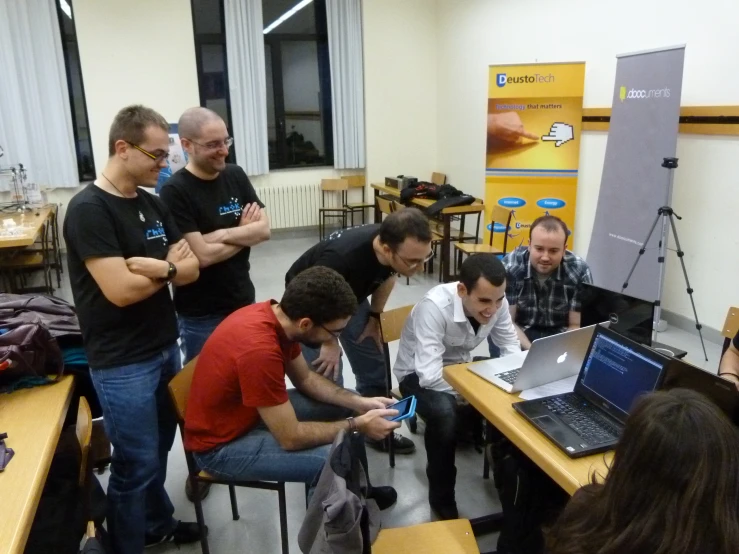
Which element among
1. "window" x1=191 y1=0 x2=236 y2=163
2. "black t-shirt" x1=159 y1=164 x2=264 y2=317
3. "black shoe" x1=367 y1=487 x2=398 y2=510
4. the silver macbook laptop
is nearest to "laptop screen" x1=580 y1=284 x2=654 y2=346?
the silver macbook laptop

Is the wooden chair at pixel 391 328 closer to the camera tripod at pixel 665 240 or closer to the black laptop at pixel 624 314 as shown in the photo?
the black laptop at pixel 624 314

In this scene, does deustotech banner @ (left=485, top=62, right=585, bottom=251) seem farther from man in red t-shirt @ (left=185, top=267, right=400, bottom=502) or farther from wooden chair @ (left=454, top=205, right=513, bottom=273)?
man in red t-shirt @ (left=185, top=267, right=400, bottom=502)

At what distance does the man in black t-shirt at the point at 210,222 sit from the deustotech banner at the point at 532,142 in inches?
137

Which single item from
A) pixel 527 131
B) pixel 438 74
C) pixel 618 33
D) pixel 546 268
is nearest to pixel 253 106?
pixel 438 74

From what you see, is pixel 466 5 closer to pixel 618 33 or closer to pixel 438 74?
pixel 438 74

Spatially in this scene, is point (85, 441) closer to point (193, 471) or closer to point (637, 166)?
point (193, 471)

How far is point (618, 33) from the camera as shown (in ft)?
15.0

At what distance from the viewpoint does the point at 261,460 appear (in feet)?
5.81

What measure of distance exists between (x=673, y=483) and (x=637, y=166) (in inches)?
148

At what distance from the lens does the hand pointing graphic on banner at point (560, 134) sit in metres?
5.06

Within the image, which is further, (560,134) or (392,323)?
(560,134)

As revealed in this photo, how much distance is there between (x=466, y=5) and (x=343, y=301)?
19.6 feet

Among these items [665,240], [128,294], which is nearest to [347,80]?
[665,240]

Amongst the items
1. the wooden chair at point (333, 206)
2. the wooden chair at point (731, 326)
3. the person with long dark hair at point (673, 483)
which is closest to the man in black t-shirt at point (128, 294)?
the person with long dark hair at point (673, 483)
